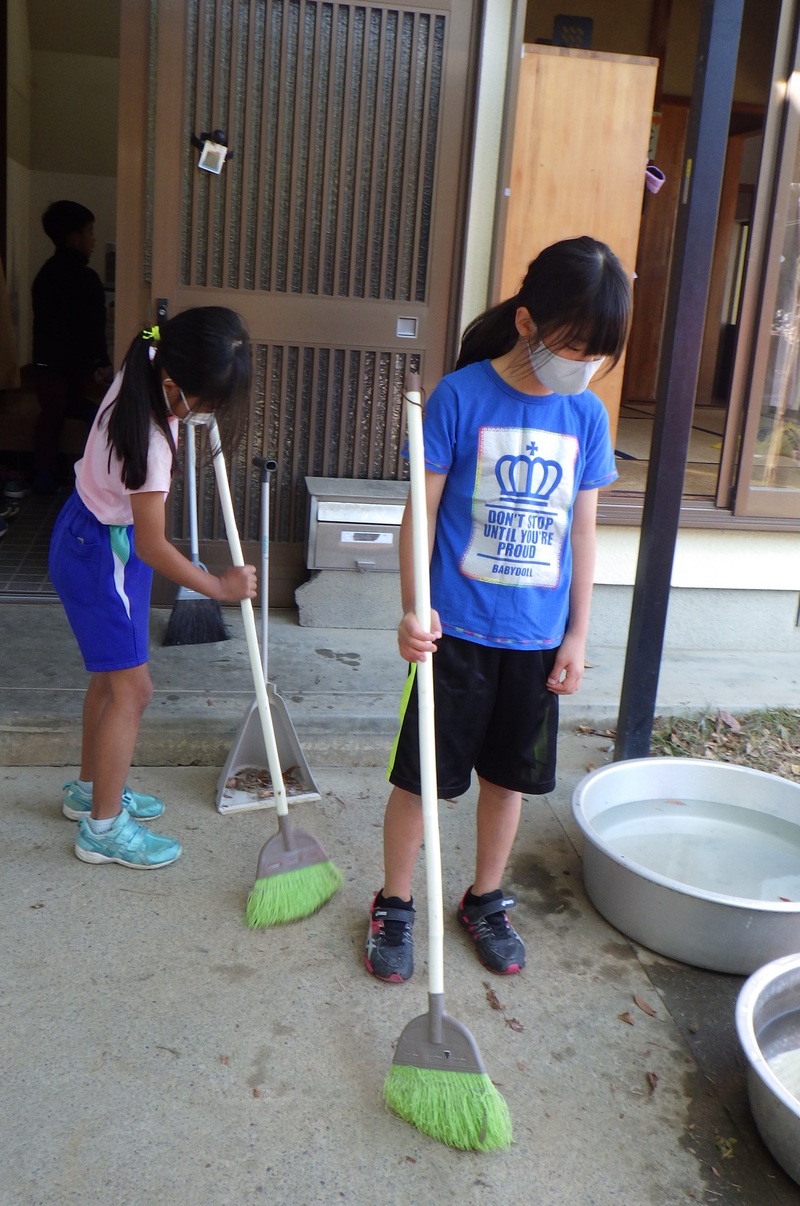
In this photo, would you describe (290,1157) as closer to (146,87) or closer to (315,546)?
(315,546)

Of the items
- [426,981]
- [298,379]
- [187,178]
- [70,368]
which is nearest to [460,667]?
[426,981]

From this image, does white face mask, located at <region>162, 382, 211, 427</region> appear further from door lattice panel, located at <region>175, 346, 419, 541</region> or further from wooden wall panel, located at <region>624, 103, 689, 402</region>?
wooden wall panel, located at <region>624, 103, 689, 402</region>

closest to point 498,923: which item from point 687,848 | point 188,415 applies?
point 687,848

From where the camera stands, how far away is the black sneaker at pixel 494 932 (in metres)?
2.47

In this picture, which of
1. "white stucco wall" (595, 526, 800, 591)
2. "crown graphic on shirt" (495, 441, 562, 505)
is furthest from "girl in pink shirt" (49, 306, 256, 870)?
"white stucco wall" (595, 526, 800, 591)

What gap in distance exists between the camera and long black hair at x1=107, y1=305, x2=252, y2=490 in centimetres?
234

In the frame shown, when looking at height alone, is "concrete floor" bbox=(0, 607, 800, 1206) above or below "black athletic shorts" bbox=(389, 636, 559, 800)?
below

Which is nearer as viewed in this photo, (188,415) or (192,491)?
(188,415)

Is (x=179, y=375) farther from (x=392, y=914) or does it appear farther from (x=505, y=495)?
(x=392, y=914)

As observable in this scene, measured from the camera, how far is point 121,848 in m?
2.75

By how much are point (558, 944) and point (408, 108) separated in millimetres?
3191

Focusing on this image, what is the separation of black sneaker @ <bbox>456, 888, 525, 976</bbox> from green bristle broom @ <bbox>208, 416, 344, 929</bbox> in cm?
36

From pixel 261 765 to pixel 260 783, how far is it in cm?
6

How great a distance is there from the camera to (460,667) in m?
2.29
